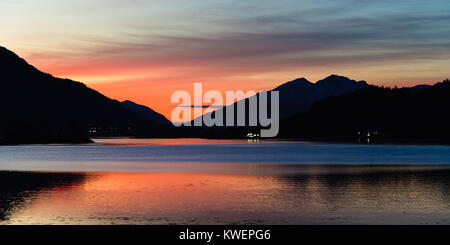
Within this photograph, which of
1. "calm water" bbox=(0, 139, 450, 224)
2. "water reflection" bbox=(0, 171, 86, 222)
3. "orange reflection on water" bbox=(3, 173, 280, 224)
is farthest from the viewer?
"water reflection" bbox=(0, 171, 86, 222)

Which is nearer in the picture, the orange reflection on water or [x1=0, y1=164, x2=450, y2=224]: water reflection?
[x1=0, y1=164, x2=450, y2=224]: water reflection

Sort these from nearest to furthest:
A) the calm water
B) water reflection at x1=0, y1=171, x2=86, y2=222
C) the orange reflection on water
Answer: the calm water < the orange reflection on water < water reflection at x1=0, y1=171, x2=86, y2=222

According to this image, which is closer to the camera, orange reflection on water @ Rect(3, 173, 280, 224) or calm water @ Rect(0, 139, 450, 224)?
calm water @ Rect(0, 139, 450, 224)

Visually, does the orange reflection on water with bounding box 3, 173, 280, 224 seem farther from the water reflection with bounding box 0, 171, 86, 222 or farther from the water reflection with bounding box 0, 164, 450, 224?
the water reflection with bounding box 0, 171, 86, 222

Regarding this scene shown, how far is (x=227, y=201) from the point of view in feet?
126

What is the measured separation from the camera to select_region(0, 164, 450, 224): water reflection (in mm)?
30453

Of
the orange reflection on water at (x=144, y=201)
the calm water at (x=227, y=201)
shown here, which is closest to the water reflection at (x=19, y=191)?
the calm water at (x=227, y=201)

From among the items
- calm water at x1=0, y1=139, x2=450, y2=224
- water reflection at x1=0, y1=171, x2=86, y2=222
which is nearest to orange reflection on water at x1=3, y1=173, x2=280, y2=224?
calm water at x1=0, y1=139, x2=450, y2=224

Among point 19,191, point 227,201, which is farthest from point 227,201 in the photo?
point 19,191

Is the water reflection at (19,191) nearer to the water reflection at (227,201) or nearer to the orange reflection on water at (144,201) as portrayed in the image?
the water reflection at (227,201)

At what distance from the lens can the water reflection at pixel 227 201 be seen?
3045 cm

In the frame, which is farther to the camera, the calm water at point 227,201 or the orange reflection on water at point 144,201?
the orange reflection on water at point 144,201

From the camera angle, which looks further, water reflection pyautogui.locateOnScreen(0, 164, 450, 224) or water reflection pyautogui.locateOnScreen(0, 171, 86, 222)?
water reflection pyautogui.locateOnScreen(0, 171, 86, 222)
